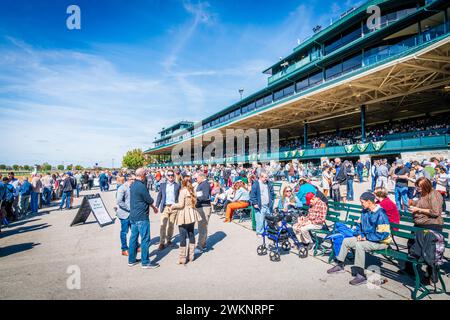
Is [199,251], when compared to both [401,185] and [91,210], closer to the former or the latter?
[91,210]

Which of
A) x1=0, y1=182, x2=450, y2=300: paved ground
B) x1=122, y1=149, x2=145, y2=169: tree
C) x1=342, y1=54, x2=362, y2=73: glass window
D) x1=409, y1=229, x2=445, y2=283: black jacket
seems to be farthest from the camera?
x1=122, y1=149, x2=145, y2=169: tree

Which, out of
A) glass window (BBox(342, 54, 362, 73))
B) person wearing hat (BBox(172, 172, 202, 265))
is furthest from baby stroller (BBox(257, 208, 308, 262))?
glass window (BBox(342, 54, 362, 73))

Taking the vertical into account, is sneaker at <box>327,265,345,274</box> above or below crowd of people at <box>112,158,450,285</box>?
below

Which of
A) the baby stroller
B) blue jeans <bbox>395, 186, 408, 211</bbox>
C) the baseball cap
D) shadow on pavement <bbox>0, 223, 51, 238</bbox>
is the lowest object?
shadow on pavement <bbox>0, 223, 51, 238</bbox>

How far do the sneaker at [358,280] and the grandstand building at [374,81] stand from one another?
16.5 metres

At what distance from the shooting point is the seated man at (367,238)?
3.97 m

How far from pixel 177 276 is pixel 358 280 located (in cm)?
308

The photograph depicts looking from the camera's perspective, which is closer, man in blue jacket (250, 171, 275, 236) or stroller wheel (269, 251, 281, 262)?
stroller wheel (269, 251, 281, 262)

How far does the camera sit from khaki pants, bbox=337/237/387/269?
3985 millimetres

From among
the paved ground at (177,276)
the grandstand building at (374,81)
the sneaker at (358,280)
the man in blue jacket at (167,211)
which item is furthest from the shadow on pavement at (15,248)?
the grandstand building at (374,81)

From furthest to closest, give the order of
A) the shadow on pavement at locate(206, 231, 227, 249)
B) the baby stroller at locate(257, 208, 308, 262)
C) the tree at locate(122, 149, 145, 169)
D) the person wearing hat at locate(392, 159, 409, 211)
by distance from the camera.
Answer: the tree at locate(122, 149, 145, 169)
the person wearing hat at locate(392, 159, 409, 211)
the shadow on pavement at locate(206, 231, 227, 249)
the baby stroller at locate(257, 208, 308, 262)

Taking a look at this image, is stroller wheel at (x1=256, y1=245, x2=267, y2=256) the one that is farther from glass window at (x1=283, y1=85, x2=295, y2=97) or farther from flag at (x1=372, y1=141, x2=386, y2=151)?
glass window at (x1=283, y1=85, x2=295, y2=97)

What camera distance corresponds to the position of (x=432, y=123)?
25.3 metres
